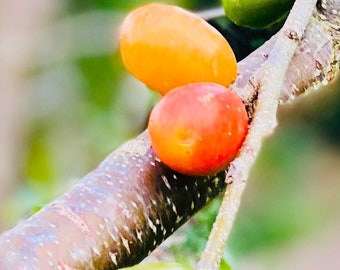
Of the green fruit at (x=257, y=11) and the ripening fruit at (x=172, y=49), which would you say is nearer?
the ripening fruit at (x=172, y=49)

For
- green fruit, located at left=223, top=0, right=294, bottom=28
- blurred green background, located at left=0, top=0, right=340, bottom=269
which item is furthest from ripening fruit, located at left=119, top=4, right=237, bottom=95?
green fruit, located at left=223, top=0, right=294, bottom=28

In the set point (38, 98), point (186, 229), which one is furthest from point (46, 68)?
point (186, 229)

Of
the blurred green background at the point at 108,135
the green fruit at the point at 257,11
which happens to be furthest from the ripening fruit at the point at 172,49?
the green fruit at the point at 257,11

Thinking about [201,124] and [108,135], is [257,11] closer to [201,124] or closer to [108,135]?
[108,135]

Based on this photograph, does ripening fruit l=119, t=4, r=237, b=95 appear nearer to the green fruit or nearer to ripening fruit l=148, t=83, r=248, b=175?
ripening fruit l=148, t=83, r=248, b=175

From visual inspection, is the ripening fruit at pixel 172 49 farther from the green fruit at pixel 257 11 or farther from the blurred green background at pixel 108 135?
the green fruit at pixel 257 11

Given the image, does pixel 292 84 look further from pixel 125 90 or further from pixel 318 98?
pixel 318 98

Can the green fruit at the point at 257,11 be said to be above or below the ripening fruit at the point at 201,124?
below

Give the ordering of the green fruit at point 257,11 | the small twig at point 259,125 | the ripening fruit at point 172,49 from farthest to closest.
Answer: the green fruit at point 257,11 < the ripening fruit at point 172,49 < the small twig at point 259,125
